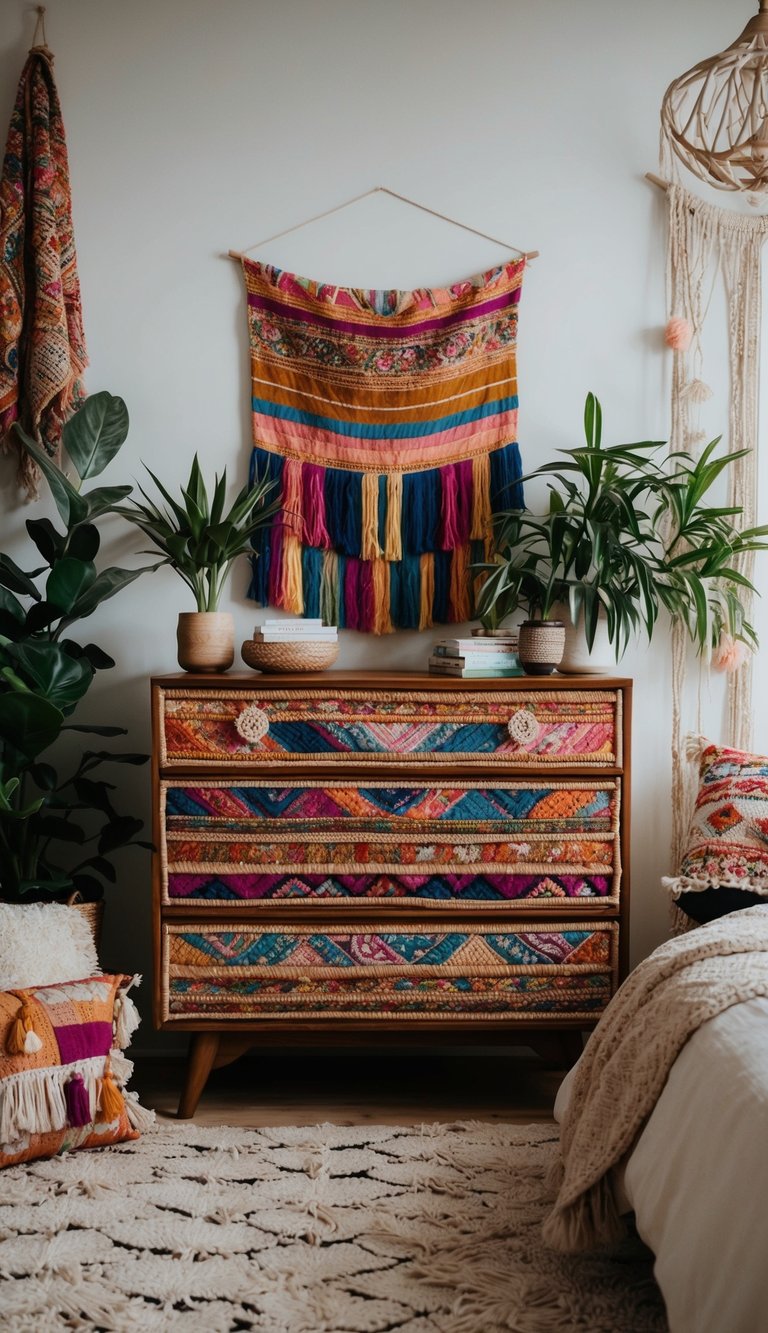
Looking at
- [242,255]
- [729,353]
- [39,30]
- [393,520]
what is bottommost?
[393,520]

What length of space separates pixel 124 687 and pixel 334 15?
1.83m

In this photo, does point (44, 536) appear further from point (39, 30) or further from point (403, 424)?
point (39, 30)

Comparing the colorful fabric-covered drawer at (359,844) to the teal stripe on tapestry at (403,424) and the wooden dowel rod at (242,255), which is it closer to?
the teal stripe on tapestry at (403,424)

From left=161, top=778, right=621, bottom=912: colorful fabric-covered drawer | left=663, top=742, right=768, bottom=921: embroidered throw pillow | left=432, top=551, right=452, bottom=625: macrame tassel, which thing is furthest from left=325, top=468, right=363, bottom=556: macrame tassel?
left=663, top=742, right=768, bottom=921: embroidered throw pillow

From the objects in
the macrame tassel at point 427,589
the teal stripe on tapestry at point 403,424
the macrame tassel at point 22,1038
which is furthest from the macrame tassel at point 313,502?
the macrame tassel at point 22,1038

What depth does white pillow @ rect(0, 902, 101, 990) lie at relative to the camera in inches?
82.9

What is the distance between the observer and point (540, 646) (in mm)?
2328

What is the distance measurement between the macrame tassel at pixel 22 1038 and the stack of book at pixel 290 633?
914 millimetres

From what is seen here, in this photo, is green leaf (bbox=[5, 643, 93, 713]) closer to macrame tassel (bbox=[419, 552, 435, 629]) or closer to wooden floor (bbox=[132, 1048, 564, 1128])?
macrame tassel (bbox=[419, 552, 435, 629])

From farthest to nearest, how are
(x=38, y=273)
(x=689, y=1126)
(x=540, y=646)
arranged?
1. (x=38, y=273)
2. (x=540, y=646)
3. (x=689, y=1126)

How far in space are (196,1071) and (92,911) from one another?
0.43 m

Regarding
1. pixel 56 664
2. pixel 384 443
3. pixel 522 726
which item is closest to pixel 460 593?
pixel 384 443

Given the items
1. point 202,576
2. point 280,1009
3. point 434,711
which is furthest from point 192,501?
point 280,1009

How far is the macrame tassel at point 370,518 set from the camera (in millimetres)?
2654
